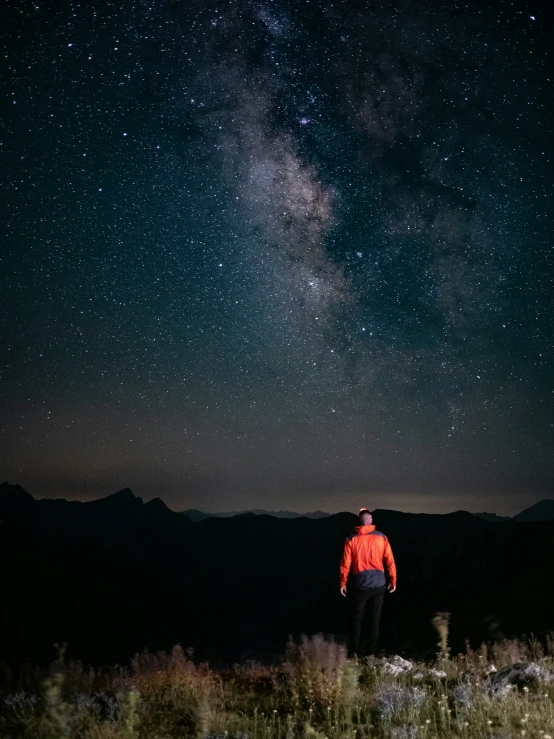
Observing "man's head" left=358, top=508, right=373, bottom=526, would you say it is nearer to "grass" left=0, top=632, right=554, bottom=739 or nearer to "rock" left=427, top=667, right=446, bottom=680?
"grass" left=0, top=632, right=554, bottom=739

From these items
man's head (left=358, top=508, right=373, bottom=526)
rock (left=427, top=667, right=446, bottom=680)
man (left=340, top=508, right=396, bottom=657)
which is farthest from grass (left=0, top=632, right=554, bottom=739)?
man's head (left=358, top=508, right=373, bottom=526)

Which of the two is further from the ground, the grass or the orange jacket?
the orange jacket

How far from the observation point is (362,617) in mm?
7832

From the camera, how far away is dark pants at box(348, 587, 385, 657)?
765 cm

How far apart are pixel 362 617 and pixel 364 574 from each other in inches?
26.0

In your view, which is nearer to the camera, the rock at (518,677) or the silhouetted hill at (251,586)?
the rock at (518,677)

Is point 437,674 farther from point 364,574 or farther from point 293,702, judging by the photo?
point 293,702

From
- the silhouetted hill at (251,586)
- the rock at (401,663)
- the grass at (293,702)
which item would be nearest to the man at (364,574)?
the rock at (401,663)

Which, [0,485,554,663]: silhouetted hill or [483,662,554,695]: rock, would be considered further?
[0,485,554,663]: silhouetted hill

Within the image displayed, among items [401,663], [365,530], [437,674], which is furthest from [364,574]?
[437,674]

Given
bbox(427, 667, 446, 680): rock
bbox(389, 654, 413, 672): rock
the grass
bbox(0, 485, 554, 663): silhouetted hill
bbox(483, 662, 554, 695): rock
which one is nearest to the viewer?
the grass

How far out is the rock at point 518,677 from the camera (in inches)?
209

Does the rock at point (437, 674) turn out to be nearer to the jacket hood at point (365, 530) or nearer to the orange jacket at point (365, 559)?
the orange jacket at point (365, 559)

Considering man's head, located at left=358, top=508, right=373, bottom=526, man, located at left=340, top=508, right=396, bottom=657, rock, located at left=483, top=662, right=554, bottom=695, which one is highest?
man's head, located at left=358, top=508, right=373, bottom=526
